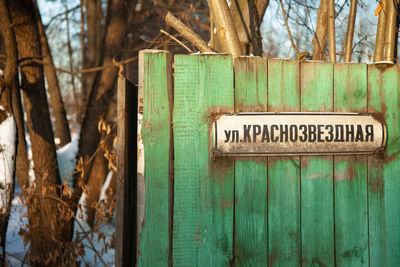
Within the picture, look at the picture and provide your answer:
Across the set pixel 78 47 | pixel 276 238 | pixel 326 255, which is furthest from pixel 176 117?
pixel 78 47

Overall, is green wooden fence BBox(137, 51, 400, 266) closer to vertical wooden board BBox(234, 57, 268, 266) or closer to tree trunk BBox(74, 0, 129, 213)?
vertical wooden board BBox(234, 57, 268, 266)

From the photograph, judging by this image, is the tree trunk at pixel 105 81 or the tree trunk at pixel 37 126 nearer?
the tree trunk at pixel 37 126

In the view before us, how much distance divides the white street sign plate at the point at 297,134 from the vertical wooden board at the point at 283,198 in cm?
7

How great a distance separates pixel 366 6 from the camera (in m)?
2.77

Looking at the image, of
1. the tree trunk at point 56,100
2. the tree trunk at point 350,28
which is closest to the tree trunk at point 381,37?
the tree trunk at point 350,28

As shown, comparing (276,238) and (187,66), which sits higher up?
(187,66)

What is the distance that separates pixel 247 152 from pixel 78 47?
1092 centimetres

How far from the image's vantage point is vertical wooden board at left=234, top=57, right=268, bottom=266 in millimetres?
1875

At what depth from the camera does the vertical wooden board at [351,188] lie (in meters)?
1.93

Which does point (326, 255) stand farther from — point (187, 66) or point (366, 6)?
point (366, 6)

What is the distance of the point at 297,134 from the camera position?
1.86 m

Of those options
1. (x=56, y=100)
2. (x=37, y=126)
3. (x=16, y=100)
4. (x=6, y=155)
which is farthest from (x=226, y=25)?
(x=56, y=100)

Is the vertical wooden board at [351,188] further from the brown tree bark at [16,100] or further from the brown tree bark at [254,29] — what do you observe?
the brown tree bark at [16,100]

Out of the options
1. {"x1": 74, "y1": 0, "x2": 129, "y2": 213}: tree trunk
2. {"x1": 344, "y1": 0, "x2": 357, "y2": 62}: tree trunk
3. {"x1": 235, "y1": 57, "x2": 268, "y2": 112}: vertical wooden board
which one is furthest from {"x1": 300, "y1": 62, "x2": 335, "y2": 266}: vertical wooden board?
{"x1": 74, "y1": 0, "x2": 129, "y2": 213}: tree trunk
